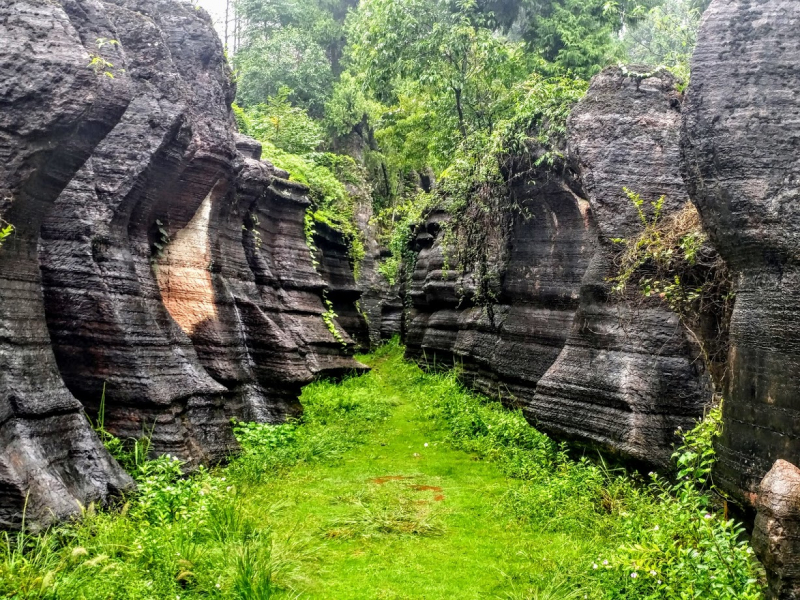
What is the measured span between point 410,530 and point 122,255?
3.78m

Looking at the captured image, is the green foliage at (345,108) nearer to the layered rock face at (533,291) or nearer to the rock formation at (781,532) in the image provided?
the layered rock face at (533,291)

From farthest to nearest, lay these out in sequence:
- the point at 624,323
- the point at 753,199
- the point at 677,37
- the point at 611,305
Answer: the point at 677,37 < the point at 611,305 < the point at 624,323 < the point at 753,199

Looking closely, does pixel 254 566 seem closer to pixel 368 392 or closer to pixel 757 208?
pixel 757 208

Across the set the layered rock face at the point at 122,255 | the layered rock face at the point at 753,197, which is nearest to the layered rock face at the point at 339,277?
the layered rock face at the point at 122,255

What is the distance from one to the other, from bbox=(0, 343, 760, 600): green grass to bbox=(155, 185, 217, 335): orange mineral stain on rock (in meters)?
1.46

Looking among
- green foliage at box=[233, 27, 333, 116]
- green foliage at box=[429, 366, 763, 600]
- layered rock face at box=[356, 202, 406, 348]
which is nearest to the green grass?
green foliage at box=[429, 366, 763, 600]

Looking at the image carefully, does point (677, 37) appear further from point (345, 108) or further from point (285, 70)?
point (285, 70)

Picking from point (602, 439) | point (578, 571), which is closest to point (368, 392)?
point (602, 439)

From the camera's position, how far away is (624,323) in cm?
691

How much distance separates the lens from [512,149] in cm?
984

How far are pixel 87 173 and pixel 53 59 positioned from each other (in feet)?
6.12

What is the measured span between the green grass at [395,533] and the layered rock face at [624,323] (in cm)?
46

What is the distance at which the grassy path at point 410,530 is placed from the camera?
15.2 ft

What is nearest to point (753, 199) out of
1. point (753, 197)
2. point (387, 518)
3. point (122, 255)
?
point (753, 197)
